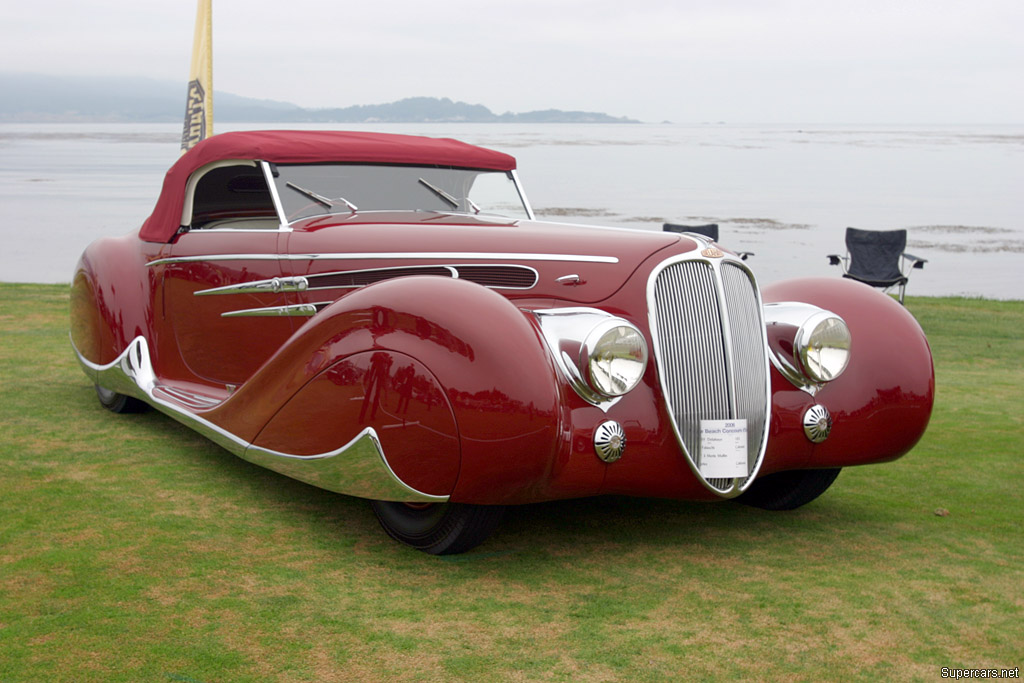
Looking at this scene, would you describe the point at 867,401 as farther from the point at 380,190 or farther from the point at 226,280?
the point at 226,280

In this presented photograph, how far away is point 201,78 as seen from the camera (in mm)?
14172

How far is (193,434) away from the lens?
5.92 m

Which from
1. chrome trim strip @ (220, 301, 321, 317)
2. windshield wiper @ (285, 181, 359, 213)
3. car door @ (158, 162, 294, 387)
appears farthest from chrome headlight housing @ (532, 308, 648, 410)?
windshield wiper @ (285, 181, 359, 213)

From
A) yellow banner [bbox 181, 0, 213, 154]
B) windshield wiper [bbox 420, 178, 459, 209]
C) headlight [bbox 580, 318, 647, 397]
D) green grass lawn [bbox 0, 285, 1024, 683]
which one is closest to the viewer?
green grass lawn [bbox 0, 285, 1024, 683]

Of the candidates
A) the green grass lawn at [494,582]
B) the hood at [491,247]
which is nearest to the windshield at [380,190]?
the hood at [491,247]

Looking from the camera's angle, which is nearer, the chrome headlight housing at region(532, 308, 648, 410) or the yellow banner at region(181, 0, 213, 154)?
the chrome headlight housing at region(532, 308, 648, 410)

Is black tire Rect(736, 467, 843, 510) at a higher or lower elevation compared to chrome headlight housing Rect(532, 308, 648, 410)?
lower

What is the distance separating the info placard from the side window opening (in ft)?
9.20

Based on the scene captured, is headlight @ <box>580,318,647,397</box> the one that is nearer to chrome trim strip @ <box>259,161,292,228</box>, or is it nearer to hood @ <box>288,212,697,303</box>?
hood @ <box>288,212,697,303</box>

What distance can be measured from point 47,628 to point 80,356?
3.69 m

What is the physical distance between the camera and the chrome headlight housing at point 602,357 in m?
3.59

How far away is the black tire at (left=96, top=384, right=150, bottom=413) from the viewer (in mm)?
6266

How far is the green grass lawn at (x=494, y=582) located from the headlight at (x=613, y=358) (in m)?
0.75

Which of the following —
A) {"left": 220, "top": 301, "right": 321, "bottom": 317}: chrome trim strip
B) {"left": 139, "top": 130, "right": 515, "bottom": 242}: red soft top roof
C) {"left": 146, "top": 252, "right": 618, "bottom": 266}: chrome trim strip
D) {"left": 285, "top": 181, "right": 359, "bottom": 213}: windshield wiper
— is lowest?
{"left": 220, "top": 301, "right": 321, "bottom": 317}: chrome trim strip
